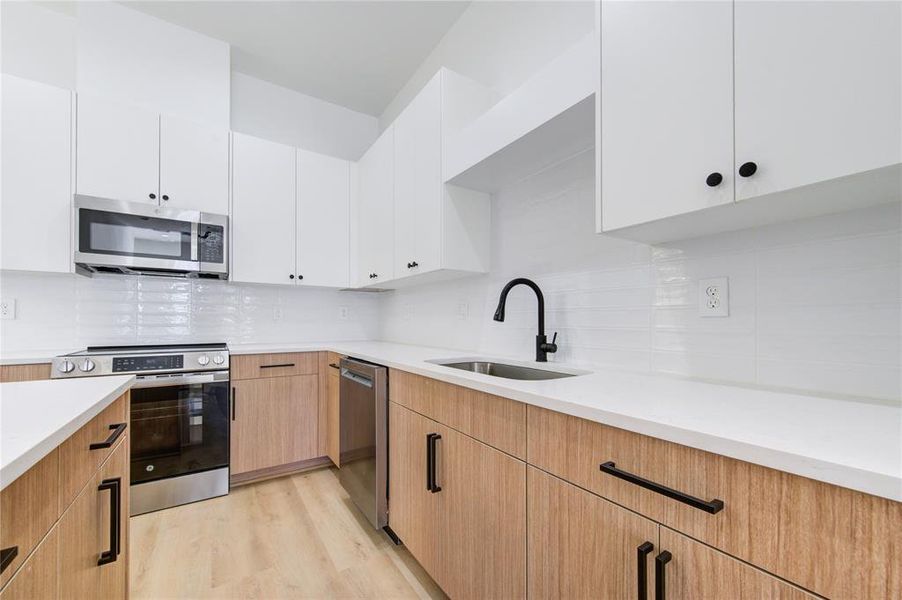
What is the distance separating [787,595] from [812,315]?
0.72 metres

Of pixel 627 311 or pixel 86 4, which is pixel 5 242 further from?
pixel 627 311

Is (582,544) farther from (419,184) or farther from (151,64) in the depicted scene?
(151,64)

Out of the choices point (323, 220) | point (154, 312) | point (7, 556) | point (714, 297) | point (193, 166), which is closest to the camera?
point (7, 556)

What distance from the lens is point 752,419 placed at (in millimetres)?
734

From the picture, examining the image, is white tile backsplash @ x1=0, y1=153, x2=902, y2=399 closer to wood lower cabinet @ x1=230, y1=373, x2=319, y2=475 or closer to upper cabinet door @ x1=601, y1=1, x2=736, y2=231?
upper cabinet door @ x1=601, y1=1, x2=736, y2=231

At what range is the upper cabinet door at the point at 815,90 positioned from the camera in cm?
66

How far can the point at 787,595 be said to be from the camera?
1.86 feet

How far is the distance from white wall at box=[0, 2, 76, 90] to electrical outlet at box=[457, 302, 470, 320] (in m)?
2.87

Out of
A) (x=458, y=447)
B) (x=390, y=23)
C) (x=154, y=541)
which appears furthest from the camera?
(x=390, y=23)

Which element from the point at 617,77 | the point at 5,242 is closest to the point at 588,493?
the point at 617,77

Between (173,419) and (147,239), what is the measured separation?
41.9 inches

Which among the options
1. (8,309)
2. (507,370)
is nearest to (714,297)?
(507,370)

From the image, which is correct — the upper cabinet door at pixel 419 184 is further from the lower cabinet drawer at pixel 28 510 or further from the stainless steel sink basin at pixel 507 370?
the lower cabinet drawer at pixel 28 510

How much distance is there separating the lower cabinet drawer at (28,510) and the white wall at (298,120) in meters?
3.04
